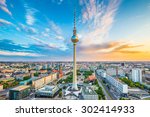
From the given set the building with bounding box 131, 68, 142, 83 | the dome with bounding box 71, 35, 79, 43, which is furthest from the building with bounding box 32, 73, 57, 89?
the building with bounding box 131, 68, 142, 83

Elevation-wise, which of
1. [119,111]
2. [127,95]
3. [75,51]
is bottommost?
[127,95]

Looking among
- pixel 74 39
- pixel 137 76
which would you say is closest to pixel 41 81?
pixel 74 39

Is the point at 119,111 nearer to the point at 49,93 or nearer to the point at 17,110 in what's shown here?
the point at 17,110

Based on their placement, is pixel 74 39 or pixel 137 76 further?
pixel 137 76

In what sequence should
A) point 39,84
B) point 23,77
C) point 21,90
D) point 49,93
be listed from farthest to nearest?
point 23,77 → point 39,84 → point 49,93 → point 21,90

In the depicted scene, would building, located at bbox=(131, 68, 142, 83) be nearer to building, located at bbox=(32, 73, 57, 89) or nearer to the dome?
the dome

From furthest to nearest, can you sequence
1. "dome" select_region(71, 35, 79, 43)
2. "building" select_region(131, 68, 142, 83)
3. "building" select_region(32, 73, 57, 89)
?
"building" select_region(131, 68, 142, 83) < "building" select_region(32, 73, 57, 89) < "dome" select_region(71, 35, 79, 43)

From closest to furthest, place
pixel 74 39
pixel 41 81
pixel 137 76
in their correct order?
1. pixel 74 39
2. pixel 41 81
3. pixel 137 76

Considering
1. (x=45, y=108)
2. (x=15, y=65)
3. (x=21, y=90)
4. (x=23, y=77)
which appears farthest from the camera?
(x=15, y=65)

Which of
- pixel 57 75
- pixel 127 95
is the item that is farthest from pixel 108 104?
pixel 57 75

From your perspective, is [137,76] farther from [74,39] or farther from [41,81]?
[41,81]

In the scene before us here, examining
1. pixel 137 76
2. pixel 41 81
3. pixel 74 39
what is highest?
pixel 74 39
